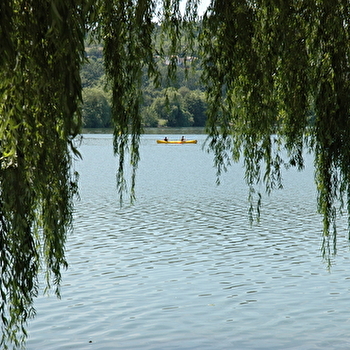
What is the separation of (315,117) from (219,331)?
13.7 ft

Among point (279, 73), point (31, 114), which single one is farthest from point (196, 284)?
point (31, 114)

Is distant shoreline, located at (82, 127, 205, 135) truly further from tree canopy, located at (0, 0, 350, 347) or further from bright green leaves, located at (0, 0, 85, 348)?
bright green leaves, located at (0, 0, 85, 348)

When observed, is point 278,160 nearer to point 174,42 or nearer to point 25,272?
point 174,42

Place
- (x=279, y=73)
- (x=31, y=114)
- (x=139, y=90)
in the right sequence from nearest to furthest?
(x=31, y=114)
(x=139, y=90)
(x=279, y=73)

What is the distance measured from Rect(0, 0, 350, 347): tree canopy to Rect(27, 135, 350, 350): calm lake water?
10.4 feet

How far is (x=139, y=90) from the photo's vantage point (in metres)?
4.55

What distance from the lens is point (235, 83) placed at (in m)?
4.99

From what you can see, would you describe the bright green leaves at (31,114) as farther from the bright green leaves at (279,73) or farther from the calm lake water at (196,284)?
the calm lake water at (196,284)

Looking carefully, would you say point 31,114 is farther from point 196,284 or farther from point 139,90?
point 196,284

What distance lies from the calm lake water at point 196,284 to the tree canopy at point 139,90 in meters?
3.16

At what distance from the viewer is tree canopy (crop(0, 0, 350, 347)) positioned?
3275 millimetres

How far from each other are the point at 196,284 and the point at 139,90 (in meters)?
6.28

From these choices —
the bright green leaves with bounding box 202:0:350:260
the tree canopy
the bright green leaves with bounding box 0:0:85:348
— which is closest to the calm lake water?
the tree canopy

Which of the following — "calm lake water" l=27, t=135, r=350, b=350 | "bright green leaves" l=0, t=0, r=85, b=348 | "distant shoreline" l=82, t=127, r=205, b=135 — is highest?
"bright green leaves" l=0, t=0, r=85, b=348
